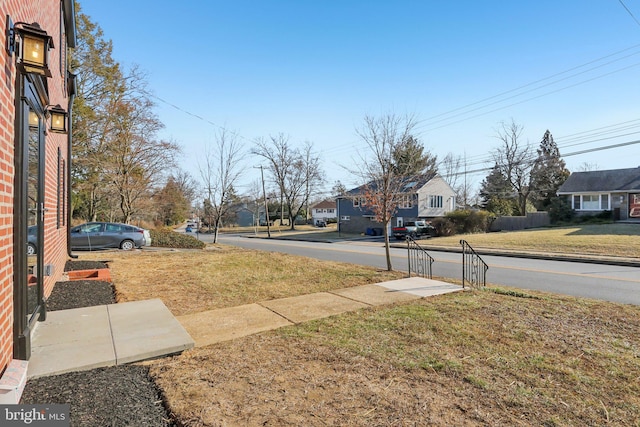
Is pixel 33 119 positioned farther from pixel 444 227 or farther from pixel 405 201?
pixel 444 227

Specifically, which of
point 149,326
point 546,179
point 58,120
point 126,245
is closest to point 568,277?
point 149,326

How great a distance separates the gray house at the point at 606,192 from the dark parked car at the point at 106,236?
36.9 meters

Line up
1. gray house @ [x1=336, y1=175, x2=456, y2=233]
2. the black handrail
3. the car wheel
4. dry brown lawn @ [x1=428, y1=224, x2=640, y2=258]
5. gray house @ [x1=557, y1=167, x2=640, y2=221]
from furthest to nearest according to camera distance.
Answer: gray house @ [x1=336, y1=175, x2=456, y2=233] < gray house @ [x1=557, y1=167, x2=640, y2=221] < dry brown lawn @ [x1=428, y1=224, x2=640, y2=258] < the car wheel < the black handrail

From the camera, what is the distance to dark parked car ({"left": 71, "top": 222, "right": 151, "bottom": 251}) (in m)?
14.9

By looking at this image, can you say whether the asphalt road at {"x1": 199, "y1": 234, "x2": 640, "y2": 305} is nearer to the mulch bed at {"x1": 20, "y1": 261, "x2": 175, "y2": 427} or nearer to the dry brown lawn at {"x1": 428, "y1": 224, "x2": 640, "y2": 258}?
the dry brown lawn at {"x1": 428, "y1": 224, "x2": 640, "y2": 258}

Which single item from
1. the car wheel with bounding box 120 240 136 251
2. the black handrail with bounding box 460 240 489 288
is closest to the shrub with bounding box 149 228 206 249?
the car wheel with bounding box 120 240 136 251

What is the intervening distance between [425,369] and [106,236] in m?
15.9

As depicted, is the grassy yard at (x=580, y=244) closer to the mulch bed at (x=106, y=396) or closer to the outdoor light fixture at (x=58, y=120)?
the mulch bed at (x=106, y=396)

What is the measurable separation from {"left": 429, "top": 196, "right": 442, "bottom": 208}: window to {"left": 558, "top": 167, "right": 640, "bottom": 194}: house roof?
11.5 m

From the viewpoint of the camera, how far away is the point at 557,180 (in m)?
44.2

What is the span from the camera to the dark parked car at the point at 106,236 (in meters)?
14.9

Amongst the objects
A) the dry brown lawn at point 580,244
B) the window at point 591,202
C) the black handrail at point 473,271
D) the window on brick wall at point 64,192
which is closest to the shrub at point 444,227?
the dry brown lawn at point 580,244

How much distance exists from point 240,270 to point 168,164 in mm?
19035

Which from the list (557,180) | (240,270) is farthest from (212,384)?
(557,180)
